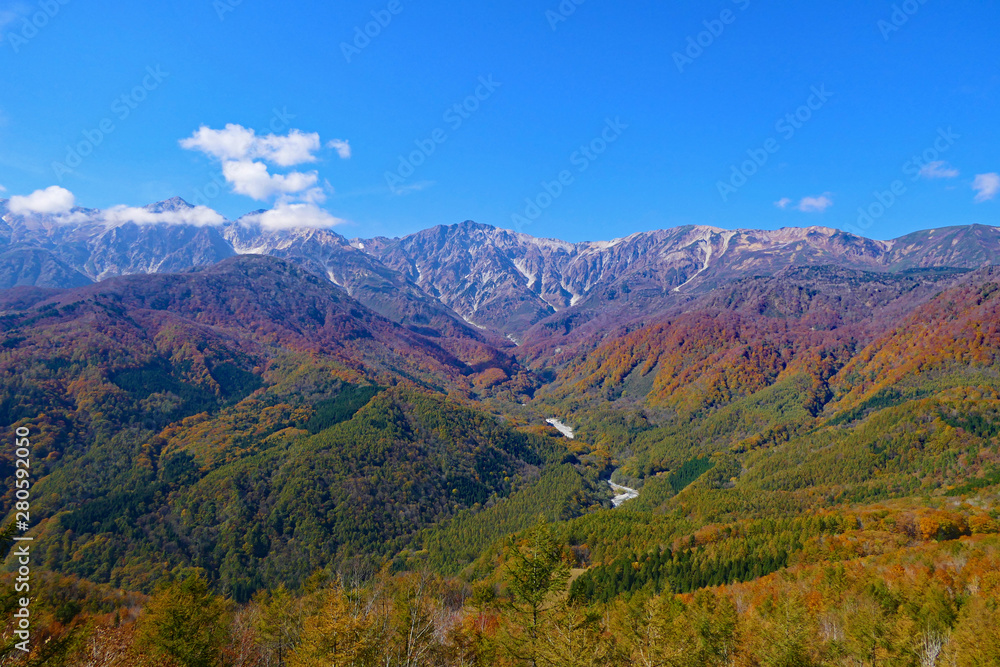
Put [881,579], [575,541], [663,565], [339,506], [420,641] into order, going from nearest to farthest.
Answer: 1. [420,641]
2. [881,579]
3. [663,565]
4. [575,541]
5. [339,506]

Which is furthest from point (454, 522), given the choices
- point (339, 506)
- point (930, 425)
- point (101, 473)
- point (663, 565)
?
point (930, 425)

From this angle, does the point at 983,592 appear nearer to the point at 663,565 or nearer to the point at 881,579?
the point at 881,579

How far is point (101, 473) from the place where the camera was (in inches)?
7372

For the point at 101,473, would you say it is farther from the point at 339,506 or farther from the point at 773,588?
the point at 773,588

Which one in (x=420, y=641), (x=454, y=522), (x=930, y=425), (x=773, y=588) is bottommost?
(x=454, y=522)

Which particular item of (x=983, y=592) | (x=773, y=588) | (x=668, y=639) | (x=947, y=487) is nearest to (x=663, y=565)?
(x=773, y=588)

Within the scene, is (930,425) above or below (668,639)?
above

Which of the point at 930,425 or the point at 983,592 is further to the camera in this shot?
the point at 930,425

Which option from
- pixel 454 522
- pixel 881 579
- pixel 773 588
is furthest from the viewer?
pixel 454 522

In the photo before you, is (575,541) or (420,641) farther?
(575,541)

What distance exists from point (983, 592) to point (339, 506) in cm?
17472

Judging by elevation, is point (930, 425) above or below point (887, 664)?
above

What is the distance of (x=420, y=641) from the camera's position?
1795 inches

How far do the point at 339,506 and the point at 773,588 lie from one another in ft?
478
